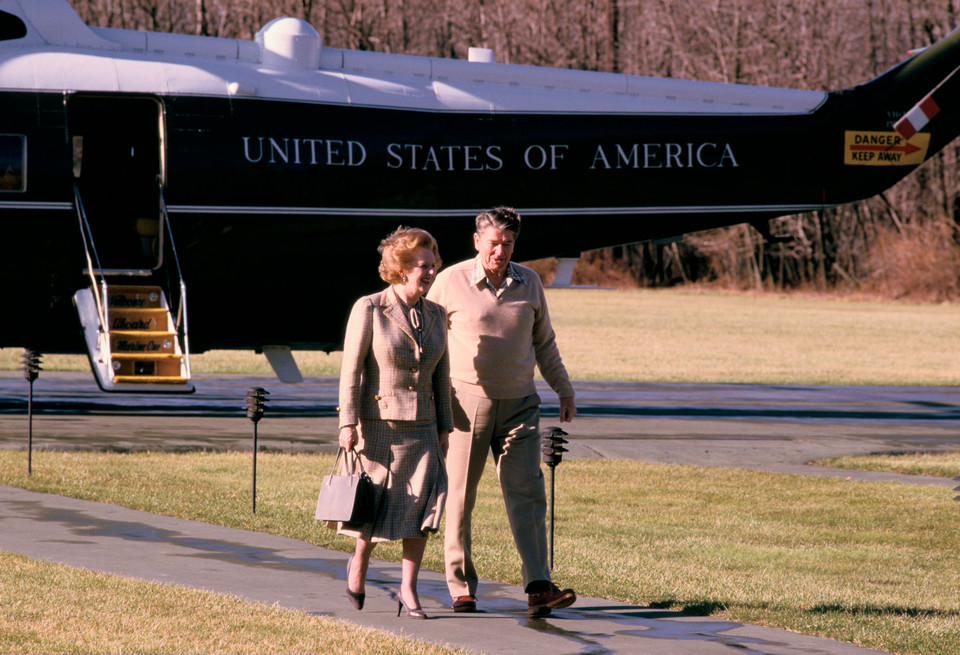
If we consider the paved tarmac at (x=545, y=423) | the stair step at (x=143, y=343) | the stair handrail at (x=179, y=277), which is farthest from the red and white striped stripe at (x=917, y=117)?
the stair step at (x=143, y=343)

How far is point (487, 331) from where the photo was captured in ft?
22.2

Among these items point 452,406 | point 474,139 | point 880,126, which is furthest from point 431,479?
point 880,126

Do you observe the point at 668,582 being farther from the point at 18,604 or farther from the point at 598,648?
the point at 18,604

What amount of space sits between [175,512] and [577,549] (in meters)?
3.06

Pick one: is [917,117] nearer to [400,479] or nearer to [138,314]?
[138,314]

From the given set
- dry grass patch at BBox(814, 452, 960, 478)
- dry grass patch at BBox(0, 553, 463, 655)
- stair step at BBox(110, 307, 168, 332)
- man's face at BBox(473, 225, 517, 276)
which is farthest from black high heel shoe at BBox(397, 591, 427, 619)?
dry grass patch at BBox(814, 452, 960, 478)

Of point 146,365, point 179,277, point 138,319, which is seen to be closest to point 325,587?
point 146,365

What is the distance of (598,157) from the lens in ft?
48.6

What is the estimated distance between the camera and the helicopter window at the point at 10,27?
13578 mm

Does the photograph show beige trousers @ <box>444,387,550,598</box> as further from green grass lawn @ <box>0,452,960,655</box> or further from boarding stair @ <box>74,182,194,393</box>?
boarding stair @ <box>74,182,194,393</box>

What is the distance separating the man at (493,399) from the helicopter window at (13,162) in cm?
797

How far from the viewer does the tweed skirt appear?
21.1 feet

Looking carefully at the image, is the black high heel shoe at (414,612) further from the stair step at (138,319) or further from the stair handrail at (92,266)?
the stair step at (138,319)

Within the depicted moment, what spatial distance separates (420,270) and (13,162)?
8368 millimetres
